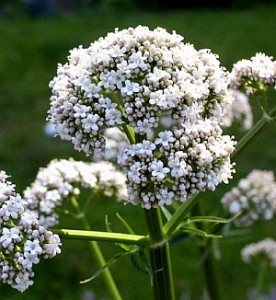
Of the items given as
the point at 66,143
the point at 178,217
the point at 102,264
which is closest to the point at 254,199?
the point at 102,264

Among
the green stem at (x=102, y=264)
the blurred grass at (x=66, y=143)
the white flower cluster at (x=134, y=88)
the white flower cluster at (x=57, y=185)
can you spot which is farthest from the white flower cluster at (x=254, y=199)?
the white flower cluster at (x=134, y=88)

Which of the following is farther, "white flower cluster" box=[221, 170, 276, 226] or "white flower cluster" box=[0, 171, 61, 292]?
"white flower cluster" box=[221, 170, 276, 226]

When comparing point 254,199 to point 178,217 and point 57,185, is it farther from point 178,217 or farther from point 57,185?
point 178,217

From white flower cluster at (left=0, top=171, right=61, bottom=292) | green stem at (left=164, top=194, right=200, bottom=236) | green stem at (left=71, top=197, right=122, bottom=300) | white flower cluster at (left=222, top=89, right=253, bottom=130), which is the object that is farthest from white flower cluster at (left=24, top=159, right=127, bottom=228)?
white flower cluster at (left=222, top=89, right=253, bottom=130)

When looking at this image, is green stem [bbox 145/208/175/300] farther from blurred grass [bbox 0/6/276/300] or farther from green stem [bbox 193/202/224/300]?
blurred grass [bbox 0/6/276/300]

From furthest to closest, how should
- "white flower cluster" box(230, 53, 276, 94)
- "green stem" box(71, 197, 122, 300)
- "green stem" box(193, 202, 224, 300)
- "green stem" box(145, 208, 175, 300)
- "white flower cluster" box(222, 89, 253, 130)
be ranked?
"white flower cluster" box(222, 89, 253, 130) → "green stem" box(193, 202, 224, 300) → "green stem" box(71, 197, 122, 300) → "white flower cluster" box(230, 53, 276, 94) → "green stem" box(145, 208, 175, 300)

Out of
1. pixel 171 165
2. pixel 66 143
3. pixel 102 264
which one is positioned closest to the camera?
pixel 171 165

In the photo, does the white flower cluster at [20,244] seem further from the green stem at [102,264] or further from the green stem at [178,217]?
the green stem at [102,264]

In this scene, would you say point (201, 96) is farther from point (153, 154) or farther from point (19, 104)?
point (19, 104)
